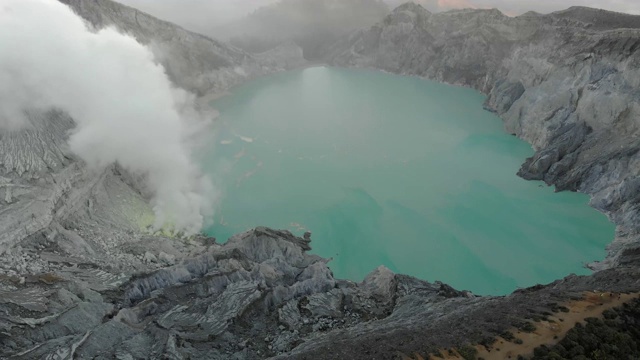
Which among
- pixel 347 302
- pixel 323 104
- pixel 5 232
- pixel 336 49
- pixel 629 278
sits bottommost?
pixel 629 278

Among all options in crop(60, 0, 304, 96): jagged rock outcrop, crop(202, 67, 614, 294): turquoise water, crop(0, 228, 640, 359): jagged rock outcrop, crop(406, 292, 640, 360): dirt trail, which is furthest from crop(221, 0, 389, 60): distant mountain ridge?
crop(406, 292, 640, 360): dirt trail

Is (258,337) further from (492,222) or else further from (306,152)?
(306,152)

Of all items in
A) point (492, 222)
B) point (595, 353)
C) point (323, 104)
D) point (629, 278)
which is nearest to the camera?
point (595, 353)

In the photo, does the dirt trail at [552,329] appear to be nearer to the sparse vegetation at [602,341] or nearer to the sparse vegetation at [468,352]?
the sparse vegetation at [468,352]

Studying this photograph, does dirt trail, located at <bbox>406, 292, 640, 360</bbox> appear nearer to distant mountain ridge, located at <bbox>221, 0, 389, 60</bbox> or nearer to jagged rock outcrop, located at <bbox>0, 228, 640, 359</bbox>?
jagged rock outcrop, located at <bbox>0, 228, 640, 359</bbox>

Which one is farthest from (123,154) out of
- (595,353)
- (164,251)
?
(595,353)

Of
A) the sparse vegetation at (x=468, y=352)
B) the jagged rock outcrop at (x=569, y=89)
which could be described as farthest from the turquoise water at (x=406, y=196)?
the sparse vegetation at (x=468, y=352)
